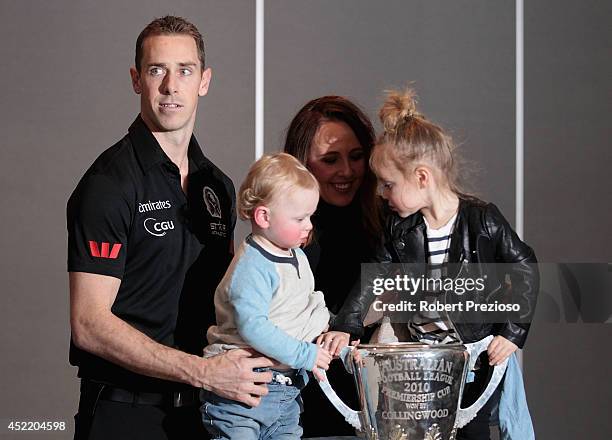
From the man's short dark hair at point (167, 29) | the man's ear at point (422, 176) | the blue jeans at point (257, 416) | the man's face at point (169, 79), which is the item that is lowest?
the blue jeans at point (257, 416)

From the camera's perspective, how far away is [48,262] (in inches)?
126

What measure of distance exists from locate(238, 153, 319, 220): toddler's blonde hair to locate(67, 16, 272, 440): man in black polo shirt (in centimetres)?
27

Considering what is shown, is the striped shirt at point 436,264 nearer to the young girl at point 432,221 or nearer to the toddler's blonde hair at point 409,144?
the young girl at point 432,221

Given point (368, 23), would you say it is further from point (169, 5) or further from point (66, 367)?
point (66, 367)

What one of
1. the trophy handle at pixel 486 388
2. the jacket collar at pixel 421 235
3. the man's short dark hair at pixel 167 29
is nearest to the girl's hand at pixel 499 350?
the trophy handle at pixel 486 388

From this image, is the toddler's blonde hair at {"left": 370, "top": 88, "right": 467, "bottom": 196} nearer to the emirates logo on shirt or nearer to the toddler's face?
the toddler's face

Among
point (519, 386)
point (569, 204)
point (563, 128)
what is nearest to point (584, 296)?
point (569, 204)

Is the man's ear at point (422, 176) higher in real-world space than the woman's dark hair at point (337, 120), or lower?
lower

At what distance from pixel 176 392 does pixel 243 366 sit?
30 cm

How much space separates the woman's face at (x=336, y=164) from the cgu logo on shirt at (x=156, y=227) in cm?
51

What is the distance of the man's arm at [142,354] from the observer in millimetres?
2033

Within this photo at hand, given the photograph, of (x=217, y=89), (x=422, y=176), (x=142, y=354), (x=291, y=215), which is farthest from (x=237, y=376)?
(x=217, y=89)

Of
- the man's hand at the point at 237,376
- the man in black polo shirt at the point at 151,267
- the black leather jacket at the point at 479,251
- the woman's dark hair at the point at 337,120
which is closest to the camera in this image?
A: the man's hand at the point at 237,376

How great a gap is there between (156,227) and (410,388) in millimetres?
715
